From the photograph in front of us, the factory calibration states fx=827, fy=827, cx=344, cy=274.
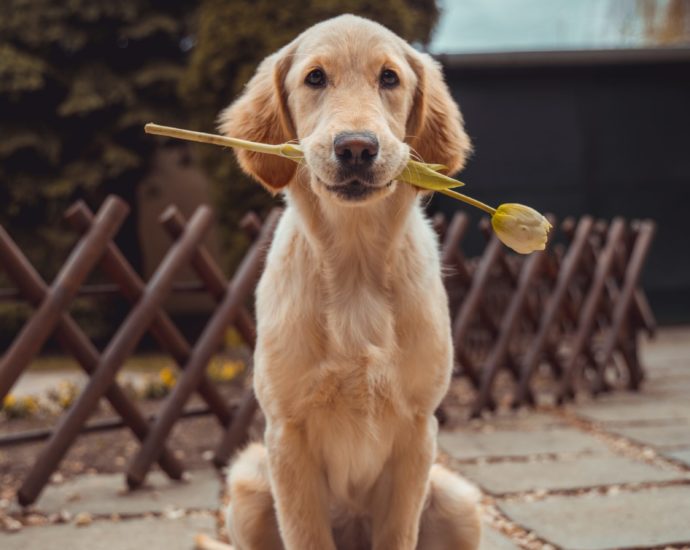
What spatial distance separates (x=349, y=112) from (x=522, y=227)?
0.52 meters

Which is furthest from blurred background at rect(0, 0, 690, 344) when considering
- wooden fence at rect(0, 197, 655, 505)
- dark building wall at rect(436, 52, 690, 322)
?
wooden fence at rect(0, 197, 655, 505)

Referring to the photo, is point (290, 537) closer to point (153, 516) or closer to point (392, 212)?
point (392, 212)

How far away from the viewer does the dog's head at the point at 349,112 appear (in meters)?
2.01

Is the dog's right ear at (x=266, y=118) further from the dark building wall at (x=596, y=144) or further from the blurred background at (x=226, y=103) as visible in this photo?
the dark building wall at (x=596, y=144)

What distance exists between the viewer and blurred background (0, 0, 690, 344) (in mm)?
8195

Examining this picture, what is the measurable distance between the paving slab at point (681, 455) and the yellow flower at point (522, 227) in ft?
8.26

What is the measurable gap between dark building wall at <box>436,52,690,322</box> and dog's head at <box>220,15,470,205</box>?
848 cm

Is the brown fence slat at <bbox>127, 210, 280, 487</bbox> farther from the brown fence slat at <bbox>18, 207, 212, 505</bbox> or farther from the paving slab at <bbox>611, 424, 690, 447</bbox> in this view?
the paving slab at <bbox>611, 424, 690, 447</bbox>

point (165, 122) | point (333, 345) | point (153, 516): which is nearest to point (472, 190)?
point (165, 122)

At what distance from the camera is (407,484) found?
2.32 meters

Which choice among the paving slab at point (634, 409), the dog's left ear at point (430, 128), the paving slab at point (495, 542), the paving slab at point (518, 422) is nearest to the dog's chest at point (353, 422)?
the dog's left ear at point (430, 128)

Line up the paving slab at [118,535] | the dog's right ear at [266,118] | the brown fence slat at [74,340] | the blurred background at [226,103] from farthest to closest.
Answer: the blurred background at [226,103] → the brown fence slat at [74,340] → the paving slab at [118,535] → the dog's right ear at [266,118]

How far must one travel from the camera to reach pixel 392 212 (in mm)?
2418

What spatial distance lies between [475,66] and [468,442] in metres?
7.10
